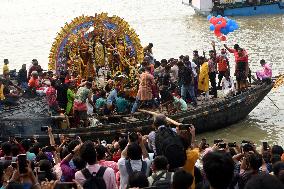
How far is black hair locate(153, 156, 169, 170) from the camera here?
642 cm

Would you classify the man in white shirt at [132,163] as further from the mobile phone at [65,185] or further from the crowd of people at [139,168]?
the mobile phone at [65,185]

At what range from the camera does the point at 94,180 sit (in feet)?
20.6

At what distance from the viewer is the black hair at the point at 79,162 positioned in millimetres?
6645

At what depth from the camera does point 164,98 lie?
47.5 feet

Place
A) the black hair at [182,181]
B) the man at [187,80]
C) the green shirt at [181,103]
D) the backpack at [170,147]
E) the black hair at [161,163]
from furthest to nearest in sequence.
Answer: the man at [187,80] → the green shirt at [181,103] → the backpack at [170,147] → the black hair at [161,163] → the black hair at [182,181]

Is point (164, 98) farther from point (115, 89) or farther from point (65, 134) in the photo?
point (65, 134)

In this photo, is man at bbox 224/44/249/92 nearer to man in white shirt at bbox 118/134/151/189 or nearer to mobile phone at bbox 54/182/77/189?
man in white shirt at bbox 118/134/151/189

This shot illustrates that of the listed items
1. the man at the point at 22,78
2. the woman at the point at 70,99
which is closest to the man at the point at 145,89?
the woman at the point at 70,99

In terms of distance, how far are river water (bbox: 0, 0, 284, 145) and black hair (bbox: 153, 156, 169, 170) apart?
928cm

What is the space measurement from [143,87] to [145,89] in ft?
0.23

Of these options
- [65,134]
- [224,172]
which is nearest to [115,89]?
[65,134]

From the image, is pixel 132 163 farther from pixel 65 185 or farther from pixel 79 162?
pixel 65 185

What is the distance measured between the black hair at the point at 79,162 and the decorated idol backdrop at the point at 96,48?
27.7ft

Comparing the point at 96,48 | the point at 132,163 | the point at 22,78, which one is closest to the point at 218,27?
the point at 96,48
